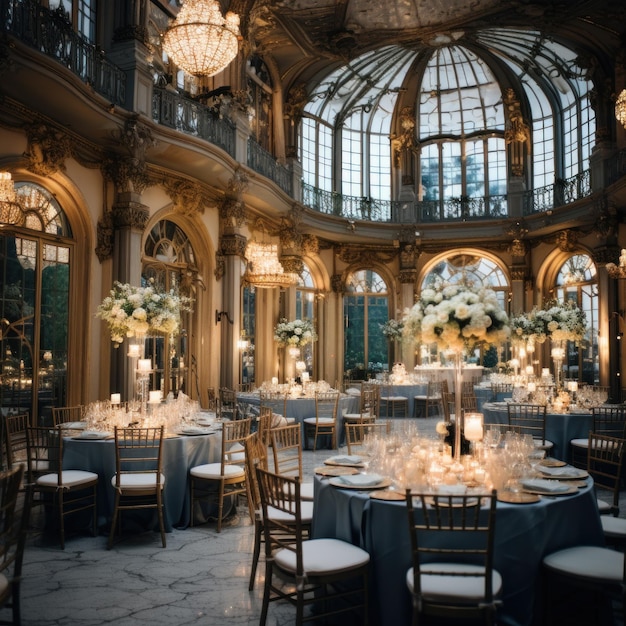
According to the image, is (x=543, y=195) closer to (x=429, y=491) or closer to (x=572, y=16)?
(x=572, y=16)

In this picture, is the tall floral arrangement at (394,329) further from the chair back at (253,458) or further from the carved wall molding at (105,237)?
the chair back at (253,458)

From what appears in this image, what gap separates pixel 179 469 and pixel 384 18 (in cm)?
1098

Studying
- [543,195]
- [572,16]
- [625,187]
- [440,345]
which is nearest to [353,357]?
[543,195]

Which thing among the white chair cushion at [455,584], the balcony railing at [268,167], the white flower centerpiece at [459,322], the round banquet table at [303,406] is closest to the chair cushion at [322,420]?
the round banquet table at [303,406]

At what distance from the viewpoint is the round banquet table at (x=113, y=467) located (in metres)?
5.84

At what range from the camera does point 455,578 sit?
328 centimetres

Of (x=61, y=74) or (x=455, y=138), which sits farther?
(x=455, y=138)

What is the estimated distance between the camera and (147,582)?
457cm

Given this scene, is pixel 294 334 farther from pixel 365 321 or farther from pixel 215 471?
pixel 215 471

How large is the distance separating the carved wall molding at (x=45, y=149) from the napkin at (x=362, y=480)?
20.5ft

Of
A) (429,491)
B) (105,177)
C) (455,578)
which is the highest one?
(105,177)

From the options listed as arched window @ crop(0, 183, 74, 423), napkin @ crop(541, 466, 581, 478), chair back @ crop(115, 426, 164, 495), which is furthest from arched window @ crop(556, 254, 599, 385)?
chair back @ crop(115, 426, 164, 495)

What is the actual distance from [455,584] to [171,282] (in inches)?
343

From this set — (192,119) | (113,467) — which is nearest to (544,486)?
(113,467)
